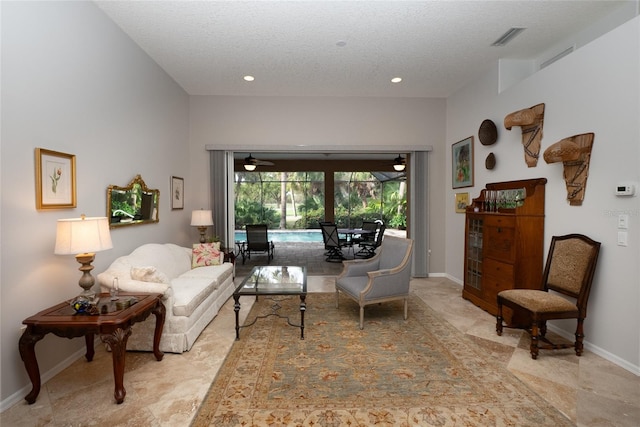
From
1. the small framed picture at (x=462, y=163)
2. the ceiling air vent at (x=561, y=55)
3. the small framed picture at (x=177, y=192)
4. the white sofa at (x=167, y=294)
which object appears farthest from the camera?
the small framed picture at (x=462, y=163)

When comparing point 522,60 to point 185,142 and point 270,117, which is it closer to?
point 270,117

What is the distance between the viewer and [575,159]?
321 cm

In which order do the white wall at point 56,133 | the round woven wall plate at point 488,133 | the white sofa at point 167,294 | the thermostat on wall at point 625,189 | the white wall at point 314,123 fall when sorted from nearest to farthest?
the white wall at point 56,133 → the thermostat on wall at point 625,189 → the white sofa at point 167,294 → the round woven wall plate at point 488,133 → the white wall at point 314,123

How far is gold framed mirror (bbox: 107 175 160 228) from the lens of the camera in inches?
141

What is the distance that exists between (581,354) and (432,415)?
1.94 m

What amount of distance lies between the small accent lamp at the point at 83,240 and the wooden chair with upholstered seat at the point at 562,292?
3830 mm

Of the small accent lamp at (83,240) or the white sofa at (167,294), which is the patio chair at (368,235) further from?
the small accent lamp at (83,240)

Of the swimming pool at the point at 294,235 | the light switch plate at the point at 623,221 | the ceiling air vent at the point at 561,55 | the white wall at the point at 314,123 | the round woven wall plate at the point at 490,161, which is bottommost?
the swimming pool at the point at 294,235

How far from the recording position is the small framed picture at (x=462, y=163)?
5.38 metres

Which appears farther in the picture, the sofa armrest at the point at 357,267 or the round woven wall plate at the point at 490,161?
the round woven wall plate at the point at 490,161

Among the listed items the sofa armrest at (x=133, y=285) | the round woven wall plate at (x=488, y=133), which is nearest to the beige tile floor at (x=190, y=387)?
the sofa armrest at (x=133, y=285)

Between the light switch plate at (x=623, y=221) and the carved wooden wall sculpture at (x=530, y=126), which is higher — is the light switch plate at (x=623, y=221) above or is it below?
below

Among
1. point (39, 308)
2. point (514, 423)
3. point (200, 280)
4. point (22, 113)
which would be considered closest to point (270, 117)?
point (200, 280)

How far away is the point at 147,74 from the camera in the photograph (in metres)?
4.35
